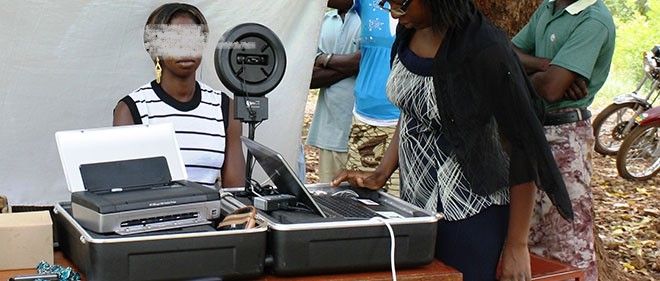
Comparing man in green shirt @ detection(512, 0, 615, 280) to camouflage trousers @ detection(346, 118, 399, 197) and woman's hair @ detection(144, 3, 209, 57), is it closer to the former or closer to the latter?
camouflage trousers @ detection(346, 118, 399, 197)

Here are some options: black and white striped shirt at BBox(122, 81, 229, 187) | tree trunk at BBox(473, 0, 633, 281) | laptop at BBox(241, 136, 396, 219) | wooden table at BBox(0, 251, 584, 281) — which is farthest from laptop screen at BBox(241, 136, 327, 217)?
tree trunk at BBox(473, 0, 633, 281)

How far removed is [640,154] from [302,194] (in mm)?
5953

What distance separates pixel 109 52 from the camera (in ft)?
9.02

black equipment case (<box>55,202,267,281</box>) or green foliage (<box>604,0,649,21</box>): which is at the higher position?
green foliage (<box>604,0,649,21</box>)

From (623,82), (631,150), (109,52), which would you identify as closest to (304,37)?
(109,52)

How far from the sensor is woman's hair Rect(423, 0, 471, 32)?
196 centimetres

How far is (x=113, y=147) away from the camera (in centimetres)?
186

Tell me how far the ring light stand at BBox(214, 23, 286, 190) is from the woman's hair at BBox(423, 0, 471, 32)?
1.25ft

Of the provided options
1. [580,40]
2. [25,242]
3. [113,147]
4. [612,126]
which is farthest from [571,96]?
[612,126]

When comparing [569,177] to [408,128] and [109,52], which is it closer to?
[408,128]

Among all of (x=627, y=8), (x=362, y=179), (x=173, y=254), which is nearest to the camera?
(x=173, y=254)

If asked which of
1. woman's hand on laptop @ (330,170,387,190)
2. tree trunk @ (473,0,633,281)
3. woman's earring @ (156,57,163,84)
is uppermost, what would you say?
tree trunk @ (473,0,633,281)

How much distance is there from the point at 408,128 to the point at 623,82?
9.78 meters

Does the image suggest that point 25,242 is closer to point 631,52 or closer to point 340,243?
point 340,243
